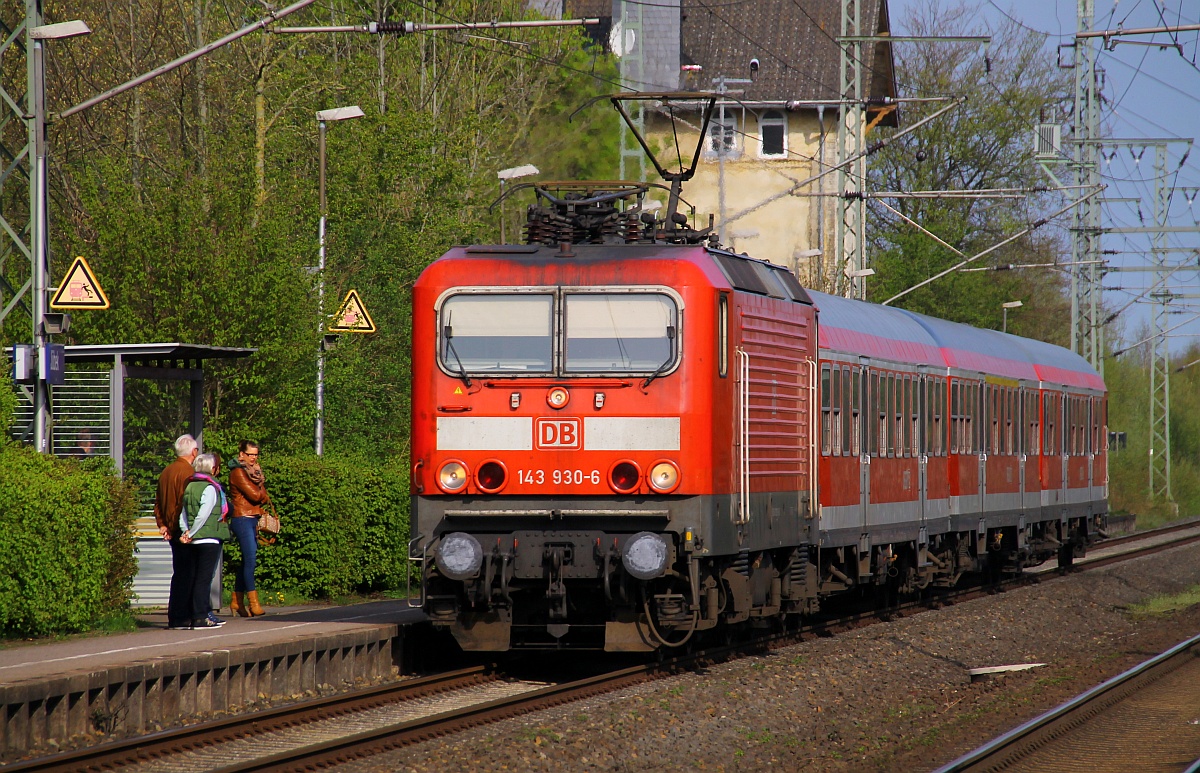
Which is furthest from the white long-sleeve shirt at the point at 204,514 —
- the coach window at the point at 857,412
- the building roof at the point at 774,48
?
the building roof at the point at 774,48

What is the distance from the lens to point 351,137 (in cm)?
2853

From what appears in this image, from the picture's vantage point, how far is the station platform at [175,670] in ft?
36.3

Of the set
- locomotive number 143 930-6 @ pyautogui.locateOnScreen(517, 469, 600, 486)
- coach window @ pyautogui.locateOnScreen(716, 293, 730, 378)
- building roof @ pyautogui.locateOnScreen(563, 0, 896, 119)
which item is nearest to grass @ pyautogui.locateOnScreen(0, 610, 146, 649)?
locomotive number 143 930-6 @ pyautogui.locateOnScreen(517, 469, 600, 486)

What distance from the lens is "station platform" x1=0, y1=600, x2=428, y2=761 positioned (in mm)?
11055

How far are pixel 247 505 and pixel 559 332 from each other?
4470 millimetres

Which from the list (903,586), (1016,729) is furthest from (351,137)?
(1016,729)

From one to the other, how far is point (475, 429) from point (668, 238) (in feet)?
9.17

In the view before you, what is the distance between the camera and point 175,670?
12.2 meters

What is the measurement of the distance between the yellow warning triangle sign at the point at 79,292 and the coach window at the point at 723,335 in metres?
6.64

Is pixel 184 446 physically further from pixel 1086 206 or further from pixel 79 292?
pixel 1086 206

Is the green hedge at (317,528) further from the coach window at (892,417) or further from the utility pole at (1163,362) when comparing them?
the utility pole at (1163,362)

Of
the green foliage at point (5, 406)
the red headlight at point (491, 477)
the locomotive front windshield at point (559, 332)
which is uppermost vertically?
the locomotive front windshield at point (559, 332)

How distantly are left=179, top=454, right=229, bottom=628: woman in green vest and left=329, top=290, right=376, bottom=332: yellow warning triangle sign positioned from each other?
685 centimetres

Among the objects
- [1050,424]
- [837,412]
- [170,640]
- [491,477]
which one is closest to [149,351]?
[170,640]
